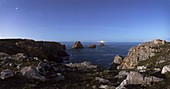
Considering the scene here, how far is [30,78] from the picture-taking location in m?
31.4

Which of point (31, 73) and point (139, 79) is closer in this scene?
point (139, 79)

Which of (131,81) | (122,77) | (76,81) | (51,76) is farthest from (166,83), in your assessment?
(51,76)

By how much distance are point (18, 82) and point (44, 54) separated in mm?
86688

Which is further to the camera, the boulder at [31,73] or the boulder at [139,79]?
the boulder at [31,73]

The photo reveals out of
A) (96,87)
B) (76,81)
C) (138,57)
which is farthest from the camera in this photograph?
(138,57)

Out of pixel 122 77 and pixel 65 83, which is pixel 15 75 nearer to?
pixel 65 83

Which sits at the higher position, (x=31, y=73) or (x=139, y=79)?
(x=139, y=79)

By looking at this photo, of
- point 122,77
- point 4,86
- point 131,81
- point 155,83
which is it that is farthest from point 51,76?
point 155,83

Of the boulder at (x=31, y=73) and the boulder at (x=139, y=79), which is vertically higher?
the boulder at (x=139, y=79)

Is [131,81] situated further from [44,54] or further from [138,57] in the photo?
[44,54]

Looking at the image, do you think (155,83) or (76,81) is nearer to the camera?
(155,83)

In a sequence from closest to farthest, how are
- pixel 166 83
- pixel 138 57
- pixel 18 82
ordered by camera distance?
pixel 166 83 → pixel 18 82 → pixel 138 57

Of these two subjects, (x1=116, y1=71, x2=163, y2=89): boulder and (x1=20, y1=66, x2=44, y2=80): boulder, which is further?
(x1=20, y1=66, x2=44, y2=80): boulder

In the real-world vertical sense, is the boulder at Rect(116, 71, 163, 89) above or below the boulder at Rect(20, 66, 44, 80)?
above
